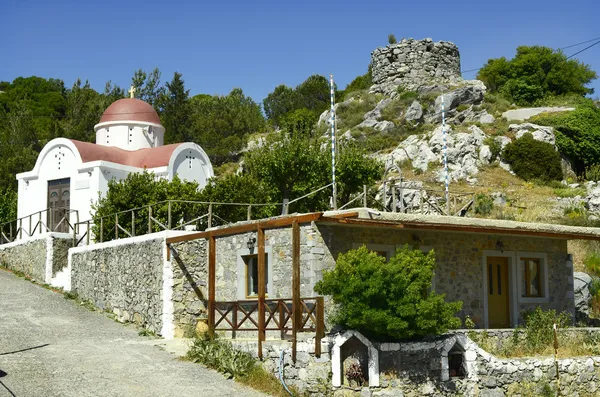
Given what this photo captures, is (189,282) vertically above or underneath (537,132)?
underneath

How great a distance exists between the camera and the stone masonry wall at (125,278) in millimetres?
21375

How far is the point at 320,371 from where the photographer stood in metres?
15.1

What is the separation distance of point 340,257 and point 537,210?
2250 centimetres

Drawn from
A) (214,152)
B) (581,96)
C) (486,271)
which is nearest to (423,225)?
(486,271)

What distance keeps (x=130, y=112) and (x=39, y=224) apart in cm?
666

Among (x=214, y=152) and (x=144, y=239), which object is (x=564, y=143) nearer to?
(x=214, y=152)

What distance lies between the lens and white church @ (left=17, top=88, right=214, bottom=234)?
30156mm

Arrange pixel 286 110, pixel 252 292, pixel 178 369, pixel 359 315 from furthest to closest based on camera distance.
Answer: pixel 286 110
pixel 252 292
pixel 178 369
pixel 359 315

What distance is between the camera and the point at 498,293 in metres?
20.4

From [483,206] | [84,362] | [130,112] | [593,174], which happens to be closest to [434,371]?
[84,362]

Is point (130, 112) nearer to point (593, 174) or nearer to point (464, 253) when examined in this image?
point (464, 253)

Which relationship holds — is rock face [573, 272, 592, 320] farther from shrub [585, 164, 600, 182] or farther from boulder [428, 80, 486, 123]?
boulder [428, 80, 486, 123]

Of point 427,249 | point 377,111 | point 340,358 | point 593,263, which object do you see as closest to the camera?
point 340,358

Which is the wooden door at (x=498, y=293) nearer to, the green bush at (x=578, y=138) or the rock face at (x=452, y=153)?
the rock face at (x=452, y=153)
